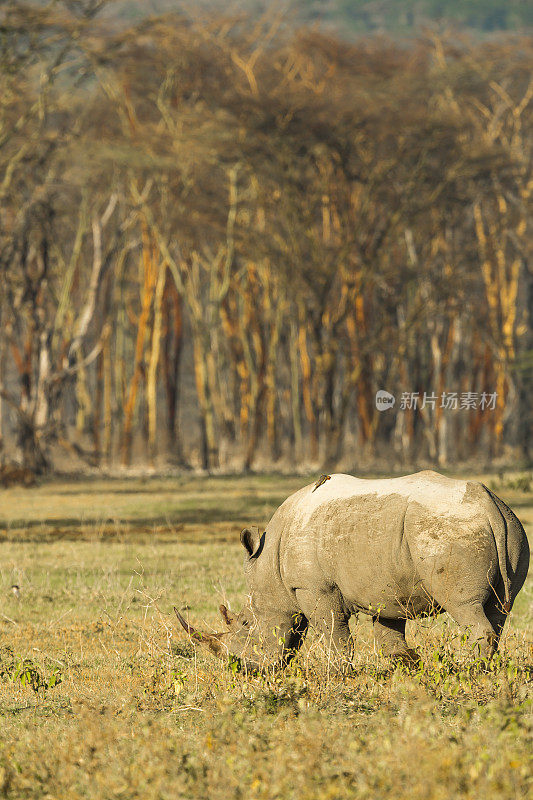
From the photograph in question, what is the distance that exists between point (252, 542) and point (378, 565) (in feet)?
2.98

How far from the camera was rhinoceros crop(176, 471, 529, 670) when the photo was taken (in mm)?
6555

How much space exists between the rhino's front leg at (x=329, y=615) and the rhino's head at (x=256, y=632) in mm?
220

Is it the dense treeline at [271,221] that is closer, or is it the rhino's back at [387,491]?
the rhino's back at [387,491]

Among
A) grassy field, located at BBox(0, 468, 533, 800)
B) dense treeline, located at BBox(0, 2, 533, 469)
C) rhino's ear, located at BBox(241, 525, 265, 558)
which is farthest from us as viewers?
dense treeline, located at BBox(0, 2, 533, 469)

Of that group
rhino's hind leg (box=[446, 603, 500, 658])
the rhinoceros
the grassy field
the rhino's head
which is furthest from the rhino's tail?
the rhino's head

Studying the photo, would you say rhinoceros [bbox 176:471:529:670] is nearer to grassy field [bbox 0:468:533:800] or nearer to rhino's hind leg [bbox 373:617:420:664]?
rhino's hind leg [bbox 373:617:420:664]

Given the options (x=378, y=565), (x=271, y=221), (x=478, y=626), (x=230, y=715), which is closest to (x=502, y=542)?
(x=478, y=626)

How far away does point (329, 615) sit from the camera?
273 inches

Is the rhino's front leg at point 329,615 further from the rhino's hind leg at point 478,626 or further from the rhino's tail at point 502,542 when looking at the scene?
the rhino's tail at point 502,542

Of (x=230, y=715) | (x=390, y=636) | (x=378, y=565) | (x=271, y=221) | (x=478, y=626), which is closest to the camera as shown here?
(x=230, y=715)

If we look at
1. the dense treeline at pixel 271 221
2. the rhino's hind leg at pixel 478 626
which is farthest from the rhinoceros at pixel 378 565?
the dense treeline at pixel 271 221

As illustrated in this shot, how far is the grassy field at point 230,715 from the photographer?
16.7 ft

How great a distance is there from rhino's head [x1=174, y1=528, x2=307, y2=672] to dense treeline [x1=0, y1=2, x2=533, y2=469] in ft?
57.2

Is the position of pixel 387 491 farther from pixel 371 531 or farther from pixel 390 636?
pixel 390 636
